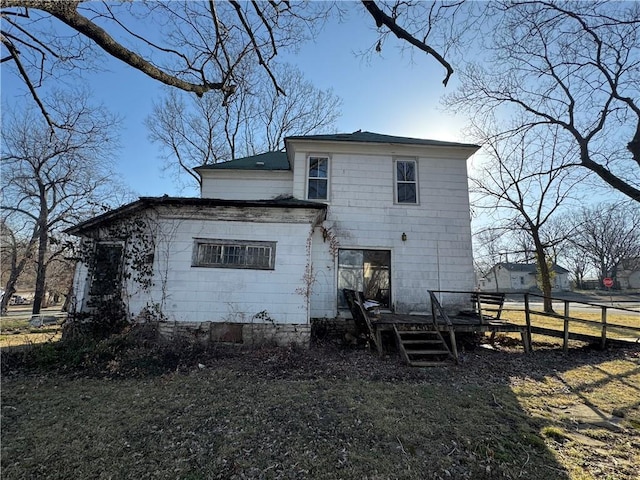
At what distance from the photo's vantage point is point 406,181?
1019 cm

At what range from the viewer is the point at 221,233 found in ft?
26.1

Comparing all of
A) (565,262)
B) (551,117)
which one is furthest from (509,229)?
(565,262)

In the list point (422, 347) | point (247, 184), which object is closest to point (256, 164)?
point (247, 184)

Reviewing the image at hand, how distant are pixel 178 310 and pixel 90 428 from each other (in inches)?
148

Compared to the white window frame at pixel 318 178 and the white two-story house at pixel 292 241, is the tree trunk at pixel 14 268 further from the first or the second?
→ the white window frame at pixel 318 178

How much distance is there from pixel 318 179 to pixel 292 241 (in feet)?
9.95

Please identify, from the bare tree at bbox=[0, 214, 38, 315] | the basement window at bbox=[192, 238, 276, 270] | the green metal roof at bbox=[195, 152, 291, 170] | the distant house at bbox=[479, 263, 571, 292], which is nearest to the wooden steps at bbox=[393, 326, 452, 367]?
the basement window at bbox=[192, 238, 276, 270]

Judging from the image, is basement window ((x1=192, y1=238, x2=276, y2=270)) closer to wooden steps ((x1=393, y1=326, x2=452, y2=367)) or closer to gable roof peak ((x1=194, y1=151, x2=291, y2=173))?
wooden steps ((x1=393, y1=326, x2=452, y2=367))

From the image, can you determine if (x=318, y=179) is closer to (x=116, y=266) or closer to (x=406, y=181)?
(x=406, y=181)

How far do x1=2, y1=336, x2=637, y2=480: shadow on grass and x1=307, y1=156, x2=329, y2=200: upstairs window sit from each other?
522 cm

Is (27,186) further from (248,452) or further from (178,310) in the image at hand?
(248,452)

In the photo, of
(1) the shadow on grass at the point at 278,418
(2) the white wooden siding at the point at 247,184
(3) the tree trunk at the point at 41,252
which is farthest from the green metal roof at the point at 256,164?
(3) the tree trunk at the point at 41,252

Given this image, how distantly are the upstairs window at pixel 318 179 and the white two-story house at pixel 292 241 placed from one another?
34 mm

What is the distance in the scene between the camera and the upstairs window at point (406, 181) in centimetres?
1008
